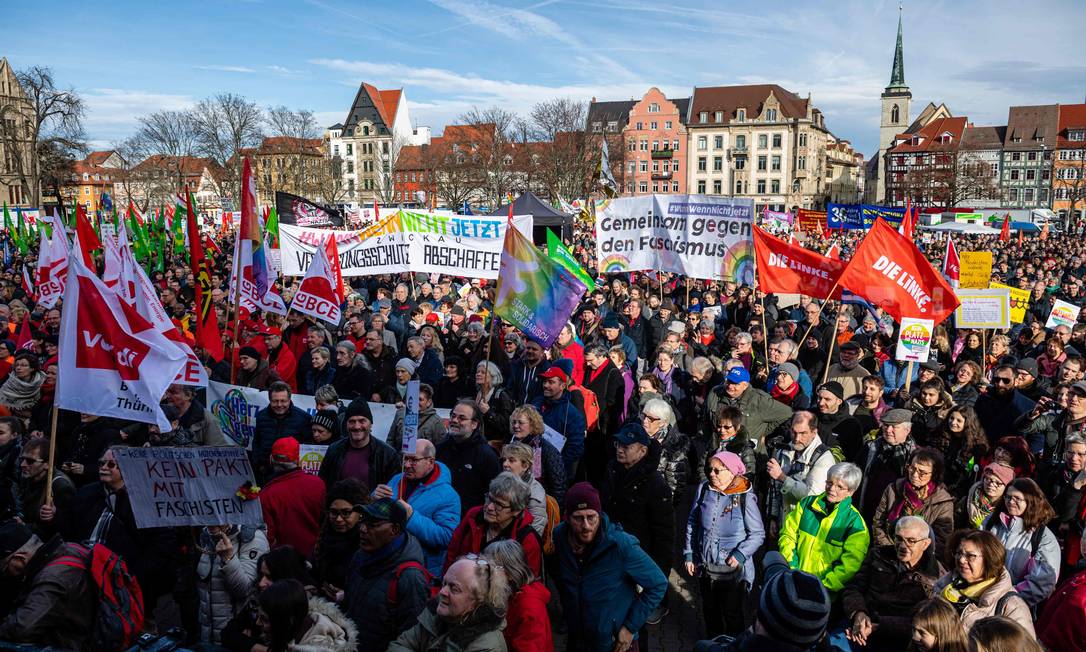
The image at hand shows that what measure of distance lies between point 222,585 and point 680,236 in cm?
717

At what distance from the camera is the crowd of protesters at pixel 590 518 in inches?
124

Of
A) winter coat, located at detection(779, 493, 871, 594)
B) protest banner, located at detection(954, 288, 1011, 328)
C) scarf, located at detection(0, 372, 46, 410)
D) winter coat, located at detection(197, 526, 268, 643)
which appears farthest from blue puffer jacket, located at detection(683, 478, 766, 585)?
scarf, located at detection(0, 372, 46, 410)

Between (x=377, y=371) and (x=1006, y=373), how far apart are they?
19.0 feet

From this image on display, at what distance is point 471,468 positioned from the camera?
4.89m

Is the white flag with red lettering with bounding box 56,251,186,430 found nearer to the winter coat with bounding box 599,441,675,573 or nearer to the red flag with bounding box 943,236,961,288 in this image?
the winter coat with bounding box 599,441,675,573

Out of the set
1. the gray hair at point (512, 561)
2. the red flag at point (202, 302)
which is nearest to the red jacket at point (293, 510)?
the gray hair at point (512, 561)

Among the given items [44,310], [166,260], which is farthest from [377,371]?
[166,260]

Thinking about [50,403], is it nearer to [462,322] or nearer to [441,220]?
[462,322]

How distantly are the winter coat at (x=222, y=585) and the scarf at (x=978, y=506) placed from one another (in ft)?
13.0

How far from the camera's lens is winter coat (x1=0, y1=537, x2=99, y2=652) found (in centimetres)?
325

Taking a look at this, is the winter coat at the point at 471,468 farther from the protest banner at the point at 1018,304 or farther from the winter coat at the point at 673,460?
the protest banner at the point at 1018,304

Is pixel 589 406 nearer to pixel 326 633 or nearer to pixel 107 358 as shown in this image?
pixel 107 358

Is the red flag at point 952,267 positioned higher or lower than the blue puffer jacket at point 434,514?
higher

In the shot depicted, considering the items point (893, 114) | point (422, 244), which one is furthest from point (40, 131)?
point (893, 114)
